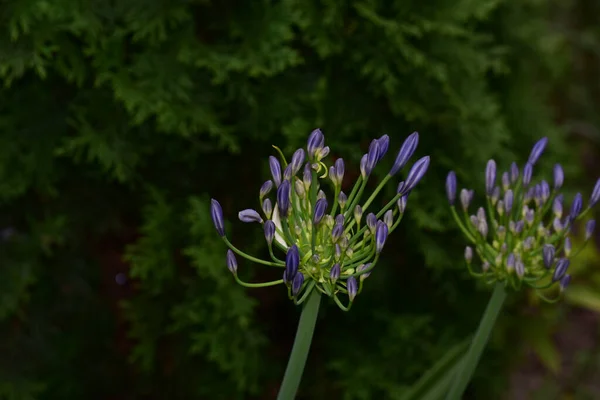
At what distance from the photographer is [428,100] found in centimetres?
242

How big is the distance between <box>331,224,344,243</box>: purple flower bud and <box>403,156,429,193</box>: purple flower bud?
12 cm

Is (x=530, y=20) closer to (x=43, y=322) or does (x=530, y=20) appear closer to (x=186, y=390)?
(x=186, y=390)

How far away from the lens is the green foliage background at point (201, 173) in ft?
7.02

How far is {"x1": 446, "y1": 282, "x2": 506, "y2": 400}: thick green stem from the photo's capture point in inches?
54.7

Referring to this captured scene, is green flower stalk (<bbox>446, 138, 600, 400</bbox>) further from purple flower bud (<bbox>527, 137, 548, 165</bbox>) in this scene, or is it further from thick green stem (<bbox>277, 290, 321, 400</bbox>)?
thick green stem (<bbox>277, 290, 321, 400</bbox>)

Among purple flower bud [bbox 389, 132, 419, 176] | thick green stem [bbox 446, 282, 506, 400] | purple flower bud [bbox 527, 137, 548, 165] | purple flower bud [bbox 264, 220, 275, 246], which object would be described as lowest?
thick green stem [bbox 446, 282, 506, 400]

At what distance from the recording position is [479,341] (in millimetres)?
1390

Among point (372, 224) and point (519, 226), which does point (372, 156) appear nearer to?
point (372, 224)

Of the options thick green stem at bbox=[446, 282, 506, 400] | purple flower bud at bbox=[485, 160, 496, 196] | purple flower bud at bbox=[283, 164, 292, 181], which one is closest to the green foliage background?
purple flower bud at bbox=[485, 160, 496, 196]

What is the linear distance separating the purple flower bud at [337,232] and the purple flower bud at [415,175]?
12cm

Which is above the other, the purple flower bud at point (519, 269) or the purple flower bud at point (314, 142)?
the purple flower bud at point (314, 142)

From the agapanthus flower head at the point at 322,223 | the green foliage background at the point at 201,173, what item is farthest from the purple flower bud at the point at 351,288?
the green foliage background at the point at 201,173

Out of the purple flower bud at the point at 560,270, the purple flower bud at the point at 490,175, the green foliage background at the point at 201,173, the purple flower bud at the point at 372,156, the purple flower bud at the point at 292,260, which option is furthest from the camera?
the green foliage background at the point at 201,173

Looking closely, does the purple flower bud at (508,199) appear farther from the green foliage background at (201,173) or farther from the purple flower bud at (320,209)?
the green foliage background at (201,173)
